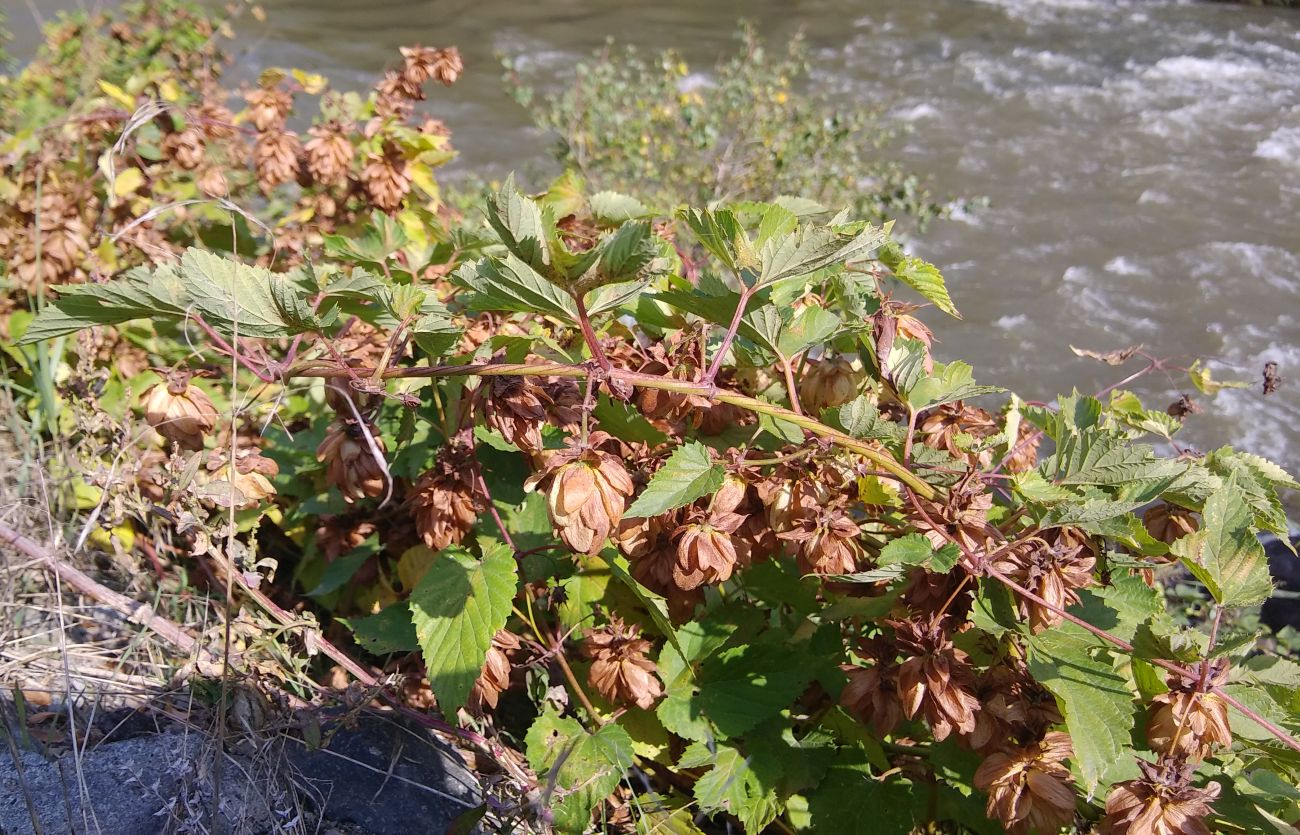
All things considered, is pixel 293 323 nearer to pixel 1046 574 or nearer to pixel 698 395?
pixel 698 395

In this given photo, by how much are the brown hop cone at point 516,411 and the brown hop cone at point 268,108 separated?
1.42m

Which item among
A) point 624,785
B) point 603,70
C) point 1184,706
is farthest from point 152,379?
point 603,70

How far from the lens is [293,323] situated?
108cm

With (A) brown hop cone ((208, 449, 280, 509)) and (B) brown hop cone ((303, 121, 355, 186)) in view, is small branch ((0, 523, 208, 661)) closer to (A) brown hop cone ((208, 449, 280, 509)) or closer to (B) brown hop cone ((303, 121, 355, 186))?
(A) brown hop cone ((208, 449, 280, 509))

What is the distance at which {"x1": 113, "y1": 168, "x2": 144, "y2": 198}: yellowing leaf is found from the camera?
2.19 metres

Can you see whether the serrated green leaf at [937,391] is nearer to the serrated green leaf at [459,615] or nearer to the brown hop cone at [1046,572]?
the brown hop cone at [1046,572]

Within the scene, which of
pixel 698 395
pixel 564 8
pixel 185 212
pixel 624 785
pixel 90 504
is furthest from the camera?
pixel 564 8

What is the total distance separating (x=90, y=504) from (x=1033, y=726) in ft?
5.81

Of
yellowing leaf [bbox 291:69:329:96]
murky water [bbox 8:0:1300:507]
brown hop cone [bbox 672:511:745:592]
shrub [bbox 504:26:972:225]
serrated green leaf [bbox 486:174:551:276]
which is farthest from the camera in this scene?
shrub [bbox 504:26:972:225]

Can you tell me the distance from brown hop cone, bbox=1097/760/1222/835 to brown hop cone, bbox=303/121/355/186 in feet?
5.99

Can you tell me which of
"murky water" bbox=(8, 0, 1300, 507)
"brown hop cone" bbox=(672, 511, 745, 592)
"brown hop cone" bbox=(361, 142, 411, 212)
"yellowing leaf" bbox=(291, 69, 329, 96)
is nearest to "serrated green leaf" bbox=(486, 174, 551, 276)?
"brown hop cone" bbox=(672, 511, 745, 592)

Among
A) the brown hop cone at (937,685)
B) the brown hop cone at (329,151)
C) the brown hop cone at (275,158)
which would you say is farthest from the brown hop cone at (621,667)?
the brown hop cone at (275,158)

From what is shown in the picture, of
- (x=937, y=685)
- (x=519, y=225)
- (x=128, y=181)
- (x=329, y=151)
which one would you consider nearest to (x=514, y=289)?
(x=519, y=225)

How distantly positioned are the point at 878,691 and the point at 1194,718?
13.1 inches
